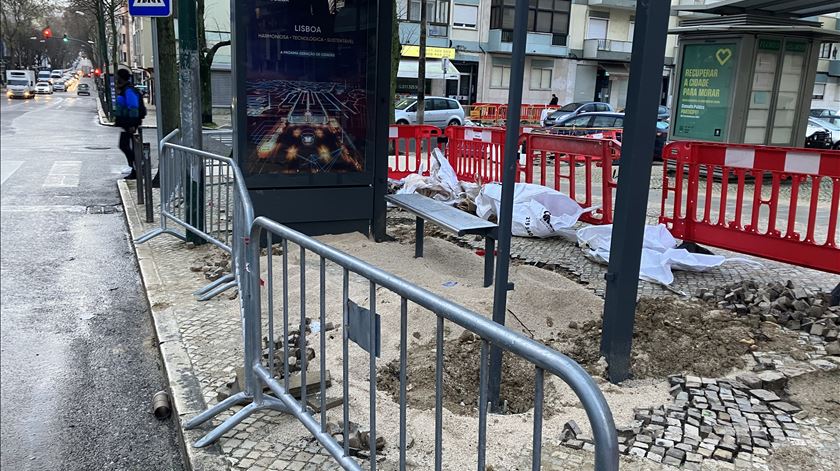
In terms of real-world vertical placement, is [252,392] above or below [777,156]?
below

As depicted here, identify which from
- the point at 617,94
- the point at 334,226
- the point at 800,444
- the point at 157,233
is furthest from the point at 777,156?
the point at 617,94

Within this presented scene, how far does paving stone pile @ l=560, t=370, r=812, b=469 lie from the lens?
9.77ft

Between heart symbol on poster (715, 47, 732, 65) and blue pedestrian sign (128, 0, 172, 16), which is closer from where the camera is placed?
blue pedestrian sign (128, 0, 172, 16)

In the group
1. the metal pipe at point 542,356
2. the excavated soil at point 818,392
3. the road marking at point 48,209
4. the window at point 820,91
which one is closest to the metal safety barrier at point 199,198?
the road marking at point 48,209

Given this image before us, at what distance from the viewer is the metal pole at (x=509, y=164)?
3.04m

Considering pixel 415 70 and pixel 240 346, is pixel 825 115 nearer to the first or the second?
pixel 240 346

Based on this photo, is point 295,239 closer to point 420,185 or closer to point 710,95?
point 420,185

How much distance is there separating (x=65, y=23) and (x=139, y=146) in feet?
8.69

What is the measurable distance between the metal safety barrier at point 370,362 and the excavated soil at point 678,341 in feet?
4.24

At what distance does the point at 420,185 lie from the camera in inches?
368

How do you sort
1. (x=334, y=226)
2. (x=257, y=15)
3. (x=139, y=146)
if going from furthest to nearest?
1. (x=139, y=146)
2. (x=334, y=226)
3. (x=257, y=15)

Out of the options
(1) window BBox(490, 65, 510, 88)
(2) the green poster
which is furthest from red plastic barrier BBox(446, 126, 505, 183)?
(1) window BBox(490, 65, 510, 88)

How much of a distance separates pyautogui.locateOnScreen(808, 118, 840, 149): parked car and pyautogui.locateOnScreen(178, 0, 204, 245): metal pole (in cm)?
1925

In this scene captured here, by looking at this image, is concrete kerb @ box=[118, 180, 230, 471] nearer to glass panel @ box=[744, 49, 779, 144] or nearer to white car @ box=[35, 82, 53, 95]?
white car @ box=[35, 82, 53, 95]
